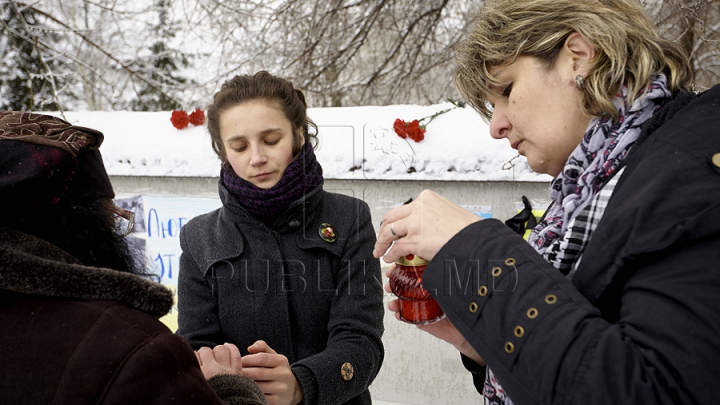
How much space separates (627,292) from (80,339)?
918 mm

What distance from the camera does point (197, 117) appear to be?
3521 mm

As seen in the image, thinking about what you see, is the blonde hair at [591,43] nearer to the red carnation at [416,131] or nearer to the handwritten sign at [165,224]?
the red carnation at [416,131]

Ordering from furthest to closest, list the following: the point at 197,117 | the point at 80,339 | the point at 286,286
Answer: the point at 197,117, the point at 286,286, the point at 80,339

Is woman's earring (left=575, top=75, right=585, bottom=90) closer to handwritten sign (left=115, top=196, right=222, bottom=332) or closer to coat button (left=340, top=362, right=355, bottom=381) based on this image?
coat button (left=340, top=362, right=355, bottom=381)

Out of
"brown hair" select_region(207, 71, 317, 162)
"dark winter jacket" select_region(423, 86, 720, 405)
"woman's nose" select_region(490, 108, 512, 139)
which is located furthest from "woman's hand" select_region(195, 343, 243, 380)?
"woman's nose" select_region(490, 108, 512, 139)

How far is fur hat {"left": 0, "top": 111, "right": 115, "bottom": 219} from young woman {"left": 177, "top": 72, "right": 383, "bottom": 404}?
0.85 meters

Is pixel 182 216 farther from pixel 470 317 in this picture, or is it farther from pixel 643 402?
pixel 643 402

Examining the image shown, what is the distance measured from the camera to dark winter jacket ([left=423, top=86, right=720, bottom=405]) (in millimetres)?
864

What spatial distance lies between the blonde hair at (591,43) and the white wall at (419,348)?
1.66 metres

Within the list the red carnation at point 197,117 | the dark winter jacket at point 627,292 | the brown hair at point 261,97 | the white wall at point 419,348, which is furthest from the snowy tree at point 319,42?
the dark winter jacket at point 627,292

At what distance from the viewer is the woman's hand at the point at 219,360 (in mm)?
1406

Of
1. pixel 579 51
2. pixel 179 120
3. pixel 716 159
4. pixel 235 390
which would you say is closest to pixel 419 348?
pixel 179 120

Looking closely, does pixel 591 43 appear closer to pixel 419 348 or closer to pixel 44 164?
pixel 44 164

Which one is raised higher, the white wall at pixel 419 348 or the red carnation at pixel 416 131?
the red carnation at pixel 416 131
